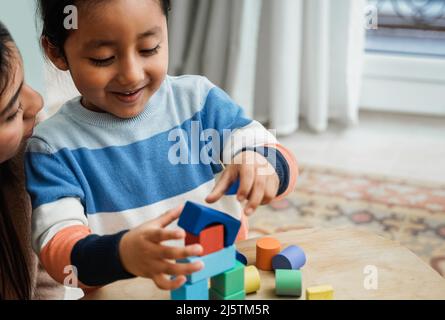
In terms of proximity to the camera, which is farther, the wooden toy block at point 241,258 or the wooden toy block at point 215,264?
the wooden toy block at point 241,258

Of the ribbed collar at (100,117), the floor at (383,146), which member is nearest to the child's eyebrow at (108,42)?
the ribbed collar at (100,117)

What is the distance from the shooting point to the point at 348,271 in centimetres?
68

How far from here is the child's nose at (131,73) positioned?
686mm

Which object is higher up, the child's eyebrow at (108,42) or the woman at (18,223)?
the child's eyebrow at (108,42)

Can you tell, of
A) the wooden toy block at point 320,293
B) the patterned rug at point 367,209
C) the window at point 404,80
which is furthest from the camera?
the window at point 404,80

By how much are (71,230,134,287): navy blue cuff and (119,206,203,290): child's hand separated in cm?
2

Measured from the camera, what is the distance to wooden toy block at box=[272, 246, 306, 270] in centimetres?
67

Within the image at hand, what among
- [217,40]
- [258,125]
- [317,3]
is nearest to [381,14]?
[317,3]

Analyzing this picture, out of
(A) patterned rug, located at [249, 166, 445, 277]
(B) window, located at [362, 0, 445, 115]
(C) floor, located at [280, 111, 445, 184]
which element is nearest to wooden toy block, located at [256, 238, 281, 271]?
(A) patterned rug, located at [249, 166, 445, 277]

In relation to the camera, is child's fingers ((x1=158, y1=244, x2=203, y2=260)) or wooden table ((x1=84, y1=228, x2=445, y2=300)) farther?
wooden table ((x1=84, y1=228, x2=445, y2=300))

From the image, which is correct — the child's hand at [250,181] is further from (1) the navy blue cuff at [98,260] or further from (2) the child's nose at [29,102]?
(2) the child's nose at [29,102]

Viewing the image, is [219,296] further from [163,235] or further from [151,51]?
[151,51]

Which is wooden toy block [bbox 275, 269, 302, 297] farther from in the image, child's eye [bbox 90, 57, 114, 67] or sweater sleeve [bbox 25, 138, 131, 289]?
child's eye [bbox 90, 57, 114, 67]

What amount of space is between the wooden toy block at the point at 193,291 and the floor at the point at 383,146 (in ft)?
4.37
